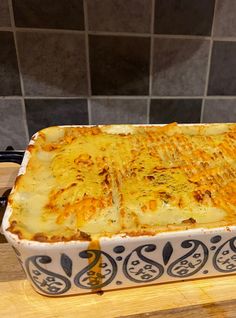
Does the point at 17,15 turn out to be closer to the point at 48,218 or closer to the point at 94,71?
the point at 94,71

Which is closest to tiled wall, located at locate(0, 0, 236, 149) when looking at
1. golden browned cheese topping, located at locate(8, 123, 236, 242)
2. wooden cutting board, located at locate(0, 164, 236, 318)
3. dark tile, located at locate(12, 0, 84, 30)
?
dark tile, located at locate(12, 0, 84, 30)

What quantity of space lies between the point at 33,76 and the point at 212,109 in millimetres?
547

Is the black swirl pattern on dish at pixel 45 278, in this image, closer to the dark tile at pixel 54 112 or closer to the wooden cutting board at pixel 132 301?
the wooden cutting board at pixel 132 301

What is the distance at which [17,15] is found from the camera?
2.37 ft

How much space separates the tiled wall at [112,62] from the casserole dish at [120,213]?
239 millimetres

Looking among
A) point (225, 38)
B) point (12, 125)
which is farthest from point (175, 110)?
point (12, 125)

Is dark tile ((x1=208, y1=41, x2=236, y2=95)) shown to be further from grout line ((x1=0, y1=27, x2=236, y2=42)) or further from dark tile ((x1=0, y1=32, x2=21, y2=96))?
dark tile ((x1=0, y1=32, x2=21, y2=96))

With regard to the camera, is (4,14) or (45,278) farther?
(4,14)

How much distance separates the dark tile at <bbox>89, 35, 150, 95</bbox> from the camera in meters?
0.79

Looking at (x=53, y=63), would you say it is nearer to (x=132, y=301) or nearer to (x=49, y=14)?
(x=49, y=14)

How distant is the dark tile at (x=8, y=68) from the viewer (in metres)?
0.75

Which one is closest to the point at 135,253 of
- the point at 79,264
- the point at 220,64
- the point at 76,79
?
the point at 79,264

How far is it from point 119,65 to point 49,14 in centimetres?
22

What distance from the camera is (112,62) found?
0.81 m
